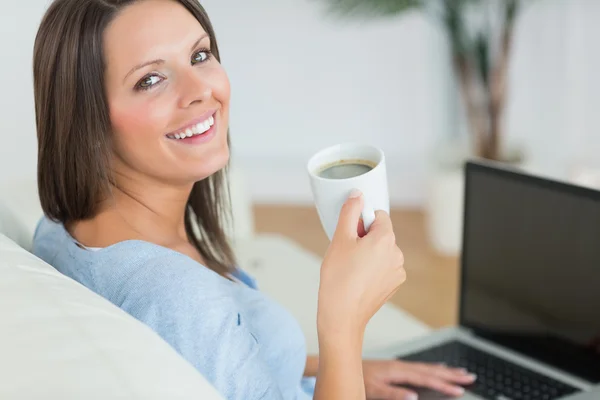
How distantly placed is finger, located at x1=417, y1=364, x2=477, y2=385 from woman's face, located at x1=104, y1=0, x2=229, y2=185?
505mm

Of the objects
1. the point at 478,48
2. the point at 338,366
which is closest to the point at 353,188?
the point at 338,366

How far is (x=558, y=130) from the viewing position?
10.5ft

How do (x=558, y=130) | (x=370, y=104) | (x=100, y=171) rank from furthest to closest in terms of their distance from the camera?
(x=370, y=104) → (x=558, y=130) → (x=100, y=171)

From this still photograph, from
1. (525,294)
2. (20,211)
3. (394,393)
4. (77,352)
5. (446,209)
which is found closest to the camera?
(77,352)

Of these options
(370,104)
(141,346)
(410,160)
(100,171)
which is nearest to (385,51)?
(370,104)

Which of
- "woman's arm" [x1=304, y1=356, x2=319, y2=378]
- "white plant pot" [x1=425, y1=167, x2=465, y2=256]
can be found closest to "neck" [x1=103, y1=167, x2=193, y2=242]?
"woman's arm" [x1=304, y1=356, x2=319, y2=378]

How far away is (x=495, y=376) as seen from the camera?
1450mm

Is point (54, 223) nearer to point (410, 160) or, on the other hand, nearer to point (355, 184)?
point (355, 184)

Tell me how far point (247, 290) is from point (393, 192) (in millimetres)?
2331

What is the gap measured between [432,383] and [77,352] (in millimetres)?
768

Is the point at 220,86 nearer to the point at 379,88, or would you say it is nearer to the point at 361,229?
the point at 361,229

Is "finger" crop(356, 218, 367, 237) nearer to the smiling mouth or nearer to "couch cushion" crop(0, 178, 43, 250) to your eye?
the smiling mouth

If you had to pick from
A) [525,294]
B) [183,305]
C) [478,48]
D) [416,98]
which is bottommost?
[416,98]

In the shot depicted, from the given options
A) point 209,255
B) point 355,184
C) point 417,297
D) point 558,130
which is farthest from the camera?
point 558,130
